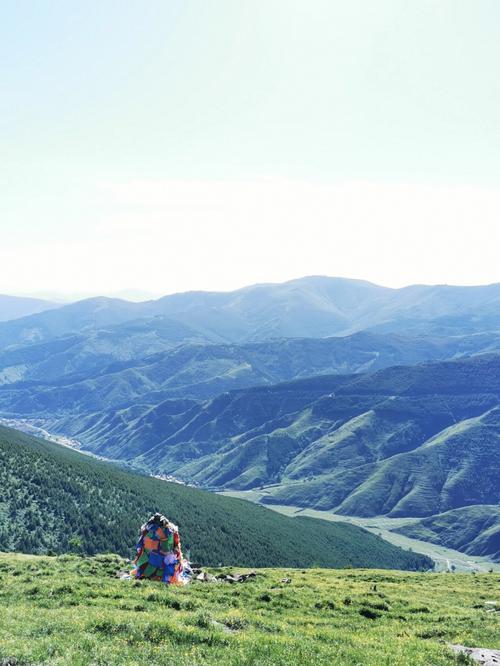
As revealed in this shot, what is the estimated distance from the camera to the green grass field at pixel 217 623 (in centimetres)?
2067

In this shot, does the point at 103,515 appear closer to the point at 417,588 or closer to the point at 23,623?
the point at 417,588

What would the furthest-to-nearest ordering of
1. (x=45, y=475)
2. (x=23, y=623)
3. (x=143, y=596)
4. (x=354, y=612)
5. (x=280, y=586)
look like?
1. (x=45, y=475)
2. (x=280, y=586)
3. (x=354, y=612)
4. (x=143, y=596)
5. (x=23, y=623)

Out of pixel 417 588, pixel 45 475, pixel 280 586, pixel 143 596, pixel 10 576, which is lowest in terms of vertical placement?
pixel 45 475

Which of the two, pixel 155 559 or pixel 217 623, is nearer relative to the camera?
pixel 217 623

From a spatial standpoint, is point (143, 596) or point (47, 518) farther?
point (47, 518)

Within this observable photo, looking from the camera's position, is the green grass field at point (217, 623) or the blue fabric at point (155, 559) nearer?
the green grass field at point (217, 623)

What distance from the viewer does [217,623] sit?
85.6ft

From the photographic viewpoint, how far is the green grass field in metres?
20.7

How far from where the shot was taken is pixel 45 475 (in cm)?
16788

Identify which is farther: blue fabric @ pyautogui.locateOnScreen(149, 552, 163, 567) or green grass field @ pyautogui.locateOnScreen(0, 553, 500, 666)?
blue fabric @ pyautogui.locateOnScreen(149, 552, 163, 567)

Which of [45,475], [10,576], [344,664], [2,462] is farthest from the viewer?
[45,475]

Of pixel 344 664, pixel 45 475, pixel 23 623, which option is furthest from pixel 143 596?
pixel 45 475

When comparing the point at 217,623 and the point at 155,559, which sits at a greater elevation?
the point at 217,623

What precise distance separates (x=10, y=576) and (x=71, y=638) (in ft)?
77.0
